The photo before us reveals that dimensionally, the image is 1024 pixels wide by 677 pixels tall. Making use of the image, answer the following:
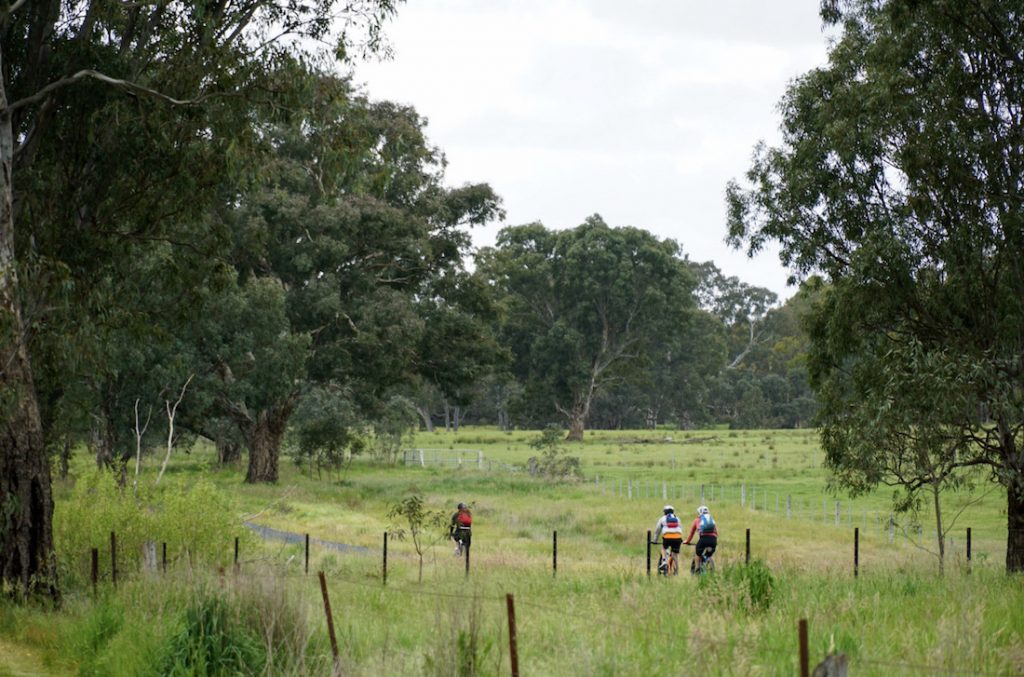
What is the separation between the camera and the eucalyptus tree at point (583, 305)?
81750 millimetres

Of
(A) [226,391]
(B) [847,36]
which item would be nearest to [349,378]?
(A) [226,391]

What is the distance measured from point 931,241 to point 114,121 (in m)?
14.1

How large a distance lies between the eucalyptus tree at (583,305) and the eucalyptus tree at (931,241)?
5737 cm

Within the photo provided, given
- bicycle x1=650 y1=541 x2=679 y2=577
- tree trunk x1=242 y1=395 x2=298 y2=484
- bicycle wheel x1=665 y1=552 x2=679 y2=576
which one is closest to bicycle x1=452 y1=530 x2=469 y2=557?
bicycle x1=650 y1=541 x2=679 y2=577

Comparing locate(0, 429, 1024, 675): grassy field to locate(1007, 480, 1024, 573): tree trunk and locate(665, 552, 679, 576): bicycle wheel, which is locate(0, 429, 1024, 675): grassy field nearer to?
locate(1007, 480, 1024, 573): tree trunk

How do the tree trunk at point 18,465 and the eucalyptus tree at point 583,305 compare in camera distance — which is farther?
the eucalyptus tree at point 583,305

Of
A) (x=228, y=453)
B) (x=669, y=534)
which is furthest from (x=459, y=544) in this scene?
(x=228, y=453)

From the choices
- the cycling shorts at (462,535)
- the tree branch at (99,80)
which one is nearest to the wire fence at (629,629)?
the cycling shorts at (462,535)

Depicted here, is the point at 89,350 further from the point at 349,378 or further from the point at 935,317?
the point at 349,378

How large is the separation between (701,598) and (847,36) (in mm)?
16079

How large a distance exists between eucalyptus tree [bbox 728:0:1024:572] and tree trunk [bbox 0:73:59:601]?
12.7 meters

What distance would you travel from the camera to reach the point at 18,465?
606 inches

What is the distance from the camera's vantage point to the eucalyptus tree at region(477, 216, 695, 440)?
81.8 metres

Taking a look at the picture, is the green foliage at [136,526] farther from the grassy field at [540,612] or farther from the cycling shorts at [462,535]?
the cycling shorts at [462,535]
